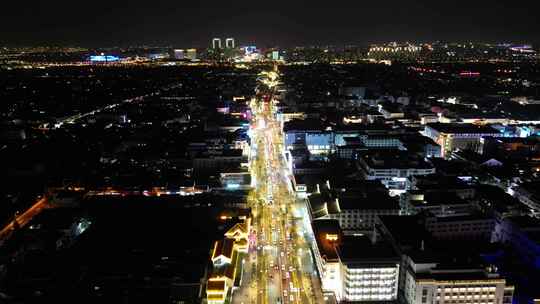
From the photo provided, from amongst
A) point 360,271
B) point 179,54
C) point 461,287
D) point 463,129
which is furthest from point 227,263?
point 179,54

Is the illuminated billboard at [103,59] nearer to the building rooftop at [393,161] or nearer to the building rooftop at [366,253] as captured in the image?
the building rooftop at [393,161]

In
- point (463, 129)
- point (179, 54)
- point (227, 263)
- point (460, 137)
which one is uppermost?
point (179, 54)

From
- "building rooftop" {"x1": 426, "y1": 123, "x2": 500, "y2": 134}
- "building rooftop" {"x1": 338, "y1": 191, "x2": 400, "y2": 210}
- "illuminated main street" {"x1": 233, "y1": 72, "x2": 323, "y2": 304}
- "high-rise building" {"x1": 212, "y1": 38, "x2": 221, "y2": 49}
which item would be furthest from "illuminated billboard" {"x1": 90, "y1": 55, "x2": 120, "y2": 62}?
"building rooftop" {"x1": 338, "y1": 191, "x2": 400, "y2": 210}

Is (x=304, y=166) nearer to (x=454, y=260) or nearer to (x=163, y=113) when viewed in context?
(x=454, y=260)

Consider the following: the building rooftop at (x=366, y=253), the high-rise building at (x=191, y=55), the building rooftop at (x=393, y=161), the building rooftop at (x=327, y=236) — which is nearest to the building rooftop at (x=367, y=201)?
the building rooftop at (x=327, y=236)

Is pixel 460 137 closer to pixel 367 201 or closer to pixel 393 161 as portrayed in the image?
pixel 393 161

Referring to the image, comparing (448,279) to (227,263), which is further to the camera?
(227,263)

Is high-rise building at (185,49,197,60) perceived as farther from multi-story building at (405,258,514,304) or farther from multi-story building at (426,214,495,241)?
multi-story building at (405,258,514,304)

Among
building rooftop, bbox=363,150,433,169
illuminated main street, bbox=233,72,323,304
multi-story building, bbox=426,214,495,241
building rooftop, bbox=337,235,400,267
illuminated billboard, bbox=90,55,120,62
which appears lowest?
illuminated main street, bbox=233,72,323,304
